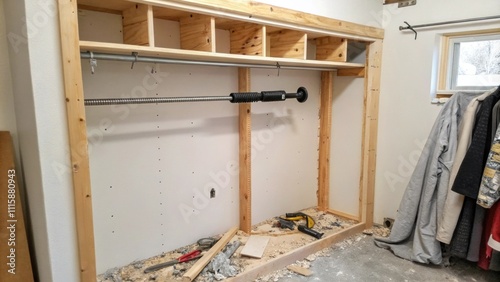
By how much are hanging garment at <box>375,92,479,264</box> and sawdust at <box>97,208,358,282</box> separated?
2.21 ft

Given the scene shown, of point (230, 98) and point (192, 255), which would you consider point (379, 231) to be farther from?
point (230, 98)

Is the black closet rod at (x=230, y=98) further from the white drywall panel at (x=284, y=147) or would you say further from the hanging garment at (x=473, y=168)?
the hanging garment at (x=473, y=168)

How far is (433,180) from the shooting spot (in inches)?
98.1

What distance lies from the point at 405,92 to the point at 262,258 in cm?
188

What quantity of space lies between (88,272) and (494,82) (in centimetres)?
301

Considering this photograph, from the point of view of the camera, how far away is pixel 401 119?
2945mm

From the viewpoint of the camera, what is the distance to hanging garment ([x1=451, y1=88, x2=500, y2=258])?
2.18 m

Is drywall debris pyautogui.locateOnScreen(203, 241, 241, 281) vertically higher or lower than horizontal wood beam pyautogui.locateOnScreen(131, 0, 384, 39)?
lower

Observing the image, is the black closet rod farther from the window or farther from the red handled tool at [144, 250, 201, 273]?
the window

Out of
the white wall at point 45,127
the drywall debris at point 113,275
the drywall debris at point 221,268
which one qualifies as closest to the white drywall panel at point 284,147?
the drywall debris at point 221,268

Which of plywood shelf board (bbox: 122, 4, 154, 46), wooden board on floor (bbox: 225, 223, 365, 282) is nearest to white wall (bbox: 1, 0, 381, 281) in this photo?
plywood shelf board (bbox: 122, 4, 154, 46)

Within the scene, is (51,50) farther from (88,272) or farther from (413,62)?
(413,62)

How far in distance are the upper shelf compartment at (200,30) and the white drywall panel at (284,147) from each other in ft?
1.33

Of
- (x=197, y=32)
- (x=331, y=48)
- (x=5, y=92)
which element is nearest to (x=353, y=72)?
(x=331, y=48)
